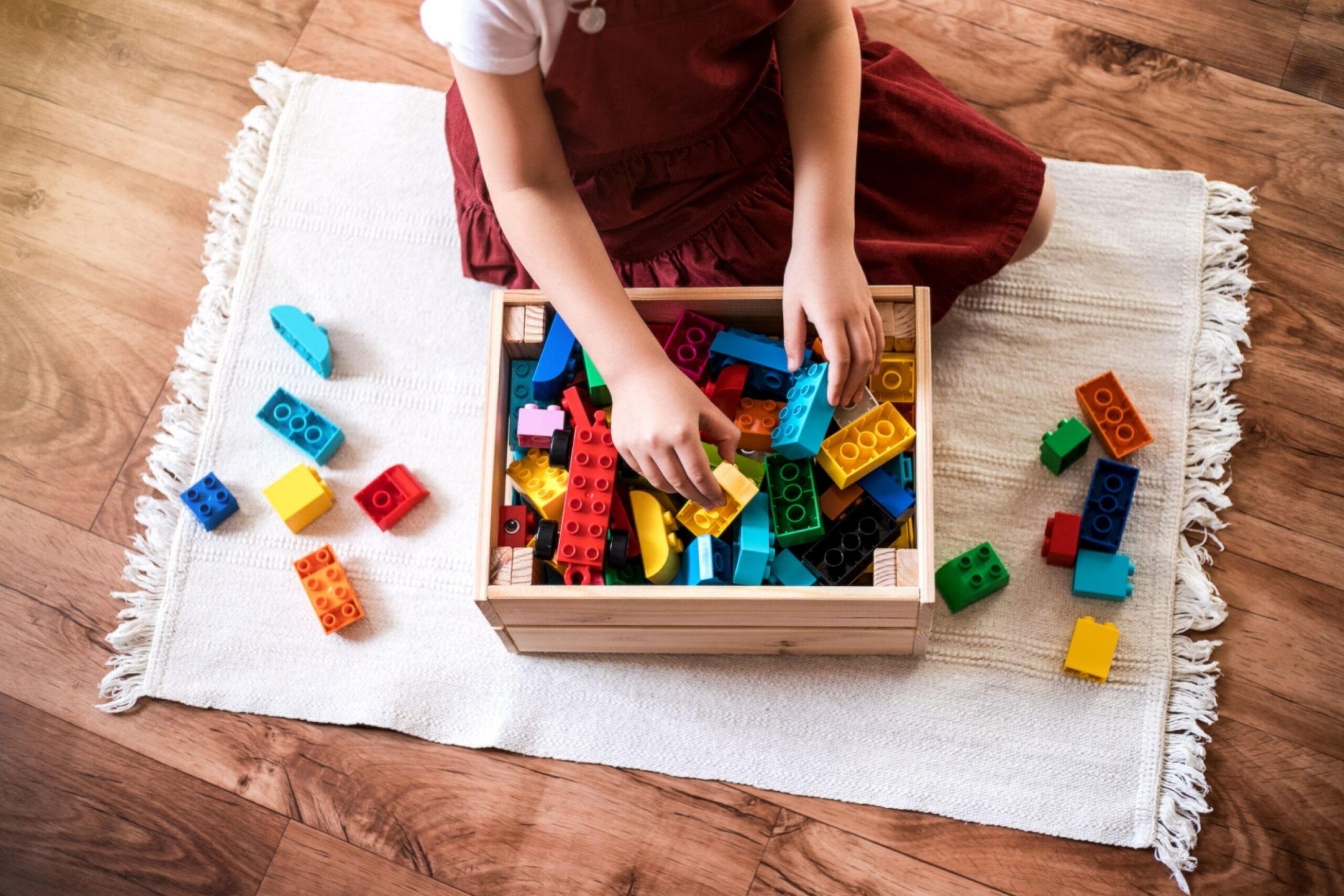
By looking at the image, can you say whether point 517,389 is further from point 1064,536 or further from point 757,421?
point 1064,536

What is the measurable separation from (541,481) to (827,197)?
12.7 inches

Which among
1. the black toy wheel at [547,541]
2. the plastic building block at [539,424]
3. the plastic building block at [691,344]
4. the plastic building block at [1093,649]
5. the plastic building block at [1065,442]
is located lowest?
the plastic building block at [1093,649]

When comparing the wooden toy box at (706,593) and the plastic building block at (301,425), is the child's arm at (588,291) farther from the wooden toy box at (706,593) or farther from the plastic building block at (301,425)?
the plastic building block at (301,425)

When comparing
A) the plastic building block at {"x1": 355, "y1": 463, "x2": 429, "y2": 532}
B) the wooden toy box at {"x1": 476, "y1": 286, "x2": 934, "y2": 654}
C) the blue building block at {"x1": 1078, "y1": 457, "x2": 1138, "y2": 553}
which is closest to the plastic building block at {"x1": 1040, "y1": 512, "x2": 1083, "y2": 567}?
the blue building block at {"x1": 1078, "y1": 457, "x2": 1138, "y2": 553}

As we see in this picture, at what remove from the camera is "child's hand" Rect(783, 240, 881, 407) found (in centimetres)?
83

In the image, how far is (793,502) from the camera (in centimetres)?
89

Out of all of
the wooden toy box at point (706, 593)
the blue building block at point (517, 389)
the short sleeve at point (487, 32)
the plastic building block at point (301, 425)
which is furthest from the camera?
the plastic building block at point (301, 425)

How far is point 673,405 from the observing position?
31.2 inches

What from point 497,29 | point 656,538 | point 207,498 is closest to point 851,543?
point 656,538

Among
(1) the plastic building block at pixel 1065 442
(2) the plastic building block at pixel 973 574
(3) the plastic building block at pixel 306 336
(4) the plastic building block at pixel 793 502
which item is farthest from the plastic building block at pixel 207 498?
(1) the plastic building block at pixel 1065 442

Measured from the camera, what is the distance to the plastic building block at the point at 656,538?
88cm

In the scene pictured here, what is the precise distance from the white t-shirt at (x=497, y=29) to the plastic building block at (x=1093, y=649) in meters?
0.66

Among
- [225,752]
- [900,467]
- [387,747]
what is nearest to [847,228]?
[900,467]

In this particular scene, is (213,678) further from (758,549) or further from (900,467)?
(900,467)
